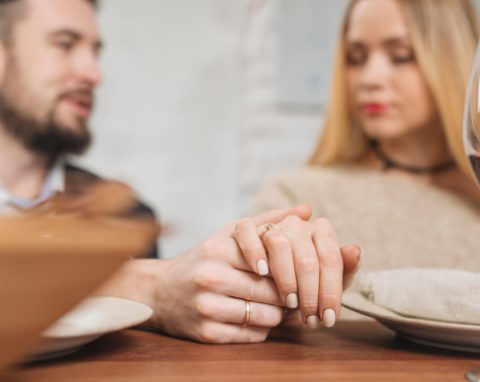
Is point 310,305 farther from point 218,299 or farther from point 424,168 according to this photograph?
point 424,168

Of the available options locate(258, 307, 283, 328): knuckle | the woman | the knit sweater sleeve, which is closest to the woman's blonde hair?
the woman

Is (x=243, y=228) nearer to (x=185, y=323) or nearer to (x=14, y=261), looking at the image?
(x=185, y=323)

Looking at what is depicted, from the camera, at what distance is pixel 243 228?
611mm

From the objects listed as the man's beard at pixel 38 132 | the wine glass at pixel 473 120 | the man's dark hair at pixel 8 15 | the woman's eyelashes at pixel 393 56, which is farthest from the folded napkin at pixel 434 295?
the man's dark hair at pixel 8 15

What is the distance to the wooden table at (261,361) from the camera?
1.42ft

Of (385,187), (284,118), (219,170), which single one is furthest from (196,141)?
(385,187)

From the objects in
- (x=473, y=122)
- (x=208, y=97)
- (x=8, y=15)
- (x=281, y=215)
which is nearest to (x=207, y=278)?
(x=281, y=215)

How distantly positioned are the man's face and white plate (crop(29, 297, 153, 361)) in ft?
5.41

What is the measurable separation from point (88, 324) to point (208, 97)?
2287 millimetres

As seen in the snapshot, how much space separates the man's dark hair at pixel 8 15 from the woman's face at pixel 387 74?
1216mm

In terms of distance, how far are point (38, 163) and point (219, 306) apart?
171 centimetres

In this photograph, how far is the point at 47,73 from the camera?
2.16m

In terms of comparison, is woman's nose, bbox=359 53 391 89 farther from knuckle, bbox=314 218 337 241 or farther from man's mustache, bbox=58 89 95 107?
man's mustache, bbox=58 89 95 107

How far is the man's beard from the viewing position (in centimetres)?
212
